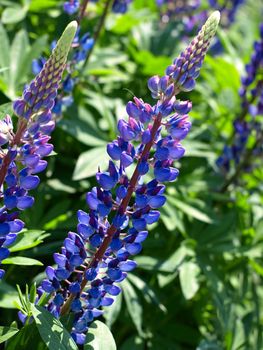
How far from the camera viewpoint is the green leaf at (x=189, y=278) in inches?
118

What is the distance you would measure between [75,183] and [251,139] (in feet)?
4.46

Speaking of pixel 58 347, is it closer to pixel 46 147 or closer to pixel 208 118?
pixel 46 147

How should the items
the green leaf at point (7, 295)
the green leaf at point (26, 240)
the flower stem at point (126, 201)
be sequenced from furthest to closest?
the green leaf at point (7, 295)
the green leaf at point (26, 240)
the flower stem at point (126, 201)

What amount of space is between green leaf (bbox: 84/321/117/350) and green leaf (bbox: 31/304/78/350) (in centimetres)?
15

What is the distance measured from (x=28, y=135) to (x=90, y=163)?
1390mm

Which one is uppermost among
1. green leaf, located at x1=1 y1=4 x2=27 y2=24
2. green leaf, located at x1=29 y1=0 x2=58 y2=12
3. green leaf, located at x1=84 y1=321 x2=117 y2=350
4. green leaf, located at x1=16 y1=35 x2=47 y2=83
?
green leaf, located at x1=29 y1=0 x2=58 y2=12

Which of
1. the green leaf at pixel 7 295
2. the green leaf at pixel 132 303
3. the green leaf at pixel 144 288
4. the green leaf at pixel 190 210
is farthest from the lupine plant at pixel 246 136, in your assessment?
the green leaf at pixel 7 295

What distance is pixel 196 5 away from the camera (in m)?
5.41

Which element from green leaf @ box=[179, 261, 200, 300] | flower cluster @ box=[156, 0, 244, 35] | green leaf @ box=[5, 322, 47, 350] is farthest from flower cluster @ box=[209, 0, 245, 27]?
green leaf @ box=[5, 322, 47, 350]

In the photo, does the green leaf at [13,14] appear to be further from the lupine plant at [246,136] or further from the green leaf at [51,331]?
the green leaf at [51,331]

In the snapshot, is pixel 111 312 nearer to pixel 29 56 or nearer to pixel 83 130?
pixel 83 130

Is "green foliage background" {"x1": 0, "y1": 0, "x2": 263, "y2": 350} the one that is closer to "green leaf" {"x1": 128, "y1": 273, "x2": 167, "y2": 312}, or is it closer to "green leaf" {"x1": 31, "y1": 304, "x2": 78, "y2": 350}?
"green leaf" {"x1": 128, "y1": 273, "x2": 167, "y2": 312}

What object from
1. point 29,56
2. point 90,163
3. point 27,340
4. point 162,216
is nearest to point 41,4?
point 29,56

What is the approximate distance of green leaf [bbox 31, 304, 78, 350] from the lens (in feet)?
5.85
